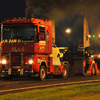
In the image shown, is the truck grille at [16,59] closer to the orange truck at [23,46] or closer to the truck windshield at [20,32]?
the orange truck at [23,46]

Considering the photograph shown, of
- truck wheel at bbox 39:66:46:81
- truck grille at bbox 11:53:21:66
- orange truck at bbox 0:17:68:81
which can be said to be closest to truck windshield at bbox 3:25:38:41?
orange truck at bbox 0:17:68:81

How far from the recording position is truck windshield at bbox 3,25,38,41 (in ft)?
51.1

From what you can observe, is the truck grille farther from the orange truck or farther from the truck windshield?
the truck windshield

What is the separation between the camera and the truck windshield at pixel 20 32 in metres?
15.6

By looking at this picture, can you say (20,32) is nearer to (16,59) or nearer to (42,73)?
(16,59)

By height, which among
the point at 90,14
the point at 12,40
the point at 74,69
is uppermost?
the point at 90,14

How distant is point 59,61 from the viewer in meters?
18.5

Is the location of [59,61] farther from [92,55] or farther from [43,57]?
[92,55]

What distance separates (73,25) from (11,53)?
32.3 m

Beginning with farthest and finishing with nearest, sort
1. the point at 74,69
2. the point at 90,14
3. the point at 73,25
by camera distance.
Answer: the point at 73,25 < the point at 90,14 < the point at 74,69

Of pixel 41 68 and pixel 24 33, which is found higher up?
pixel 24 33

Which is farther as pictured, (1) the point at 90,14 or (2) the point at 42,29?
(1) the point at 90,14

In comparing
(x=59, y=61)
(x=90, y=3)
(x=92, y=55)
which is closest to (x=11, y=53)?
(x=59, y=61)

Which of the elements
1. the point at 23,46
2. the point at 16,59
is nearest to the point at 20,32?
the point at 23,46
